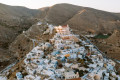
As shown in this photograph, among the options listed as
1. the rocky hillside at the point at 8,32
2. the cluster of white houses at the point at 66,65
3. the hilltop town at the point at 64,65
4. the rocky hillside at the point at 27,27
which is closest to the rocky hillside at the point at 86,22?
the rocky hillside at the point at 27,27

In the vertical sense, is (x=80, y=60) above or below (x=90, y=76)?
above

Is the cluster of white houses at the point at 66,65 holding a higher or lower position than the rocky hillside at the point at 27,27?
lower

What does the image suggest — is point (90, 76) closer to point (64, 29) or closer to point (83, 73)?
point (83, 73)

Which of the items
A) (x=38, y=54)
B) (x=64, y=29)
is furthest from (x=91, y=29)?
(x=38, y=54)

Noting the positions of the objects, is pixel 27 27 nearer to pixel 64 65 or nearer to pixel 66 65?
pixel 64 65

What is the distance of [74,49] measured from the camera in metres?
25.1

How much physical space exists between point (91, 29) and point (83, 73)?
4811 centimetres

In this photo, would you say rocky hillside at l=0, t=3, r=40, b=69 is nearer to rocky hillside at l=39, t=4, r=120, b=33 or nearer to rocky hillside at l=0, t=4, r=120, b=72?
rocky hillside at l=0, t=4, r=120, b=72

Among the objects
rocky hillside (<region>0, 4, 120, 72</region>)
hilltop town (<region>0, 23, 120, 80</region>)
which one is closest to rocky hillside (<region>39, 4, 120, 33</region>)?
rocky hillside (<region>0, 4, 120, 72</region>)

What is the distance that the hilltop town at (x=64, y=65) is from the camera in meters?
19.5

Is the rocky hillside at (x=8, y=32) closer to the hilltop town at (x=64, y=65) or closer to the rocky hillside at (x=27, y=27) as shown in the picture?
the rocky hillside at (x=27, y=27)

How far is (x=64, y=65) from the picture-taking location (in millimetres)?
21266

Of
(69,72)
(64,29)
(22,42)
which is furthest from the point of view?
(22,42)

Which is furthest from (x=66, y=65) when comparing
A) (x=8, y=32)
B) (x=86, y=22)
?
(x=86, y=22)
